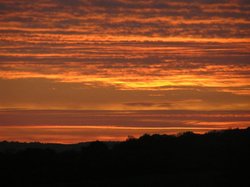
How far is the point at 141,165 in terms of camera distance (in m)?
51.8

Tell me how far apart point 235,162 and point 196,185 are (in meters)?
5.03

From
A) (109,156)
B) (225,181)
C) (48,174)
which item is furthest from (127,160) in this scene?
(225,181)

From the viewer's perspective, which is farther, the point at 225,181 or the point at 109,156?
the point at 109,156

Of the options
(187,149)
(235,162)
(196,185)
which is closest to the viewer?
(196,185)

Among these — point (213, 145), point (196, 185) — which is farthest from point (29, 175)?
point (213, 145)

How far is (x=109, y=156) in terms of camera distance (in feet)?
177

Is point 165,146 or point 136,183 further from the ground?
point 165,146

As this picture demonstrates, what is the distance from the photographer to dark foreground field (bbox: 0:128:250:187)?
46375mm

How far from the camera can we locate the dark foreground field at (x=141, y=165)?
46.4m

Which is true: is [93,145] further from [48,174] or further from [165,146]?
[48,174]

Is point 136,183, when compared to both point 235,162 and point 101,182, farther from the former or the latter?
point 235,162

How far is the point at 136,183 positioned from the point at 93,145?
15.1 metres

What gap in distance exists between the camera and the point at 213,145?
192 feet

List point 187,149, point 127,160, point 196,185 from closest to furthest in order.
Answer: point 196,185 < point 127,160 < point 187,149
